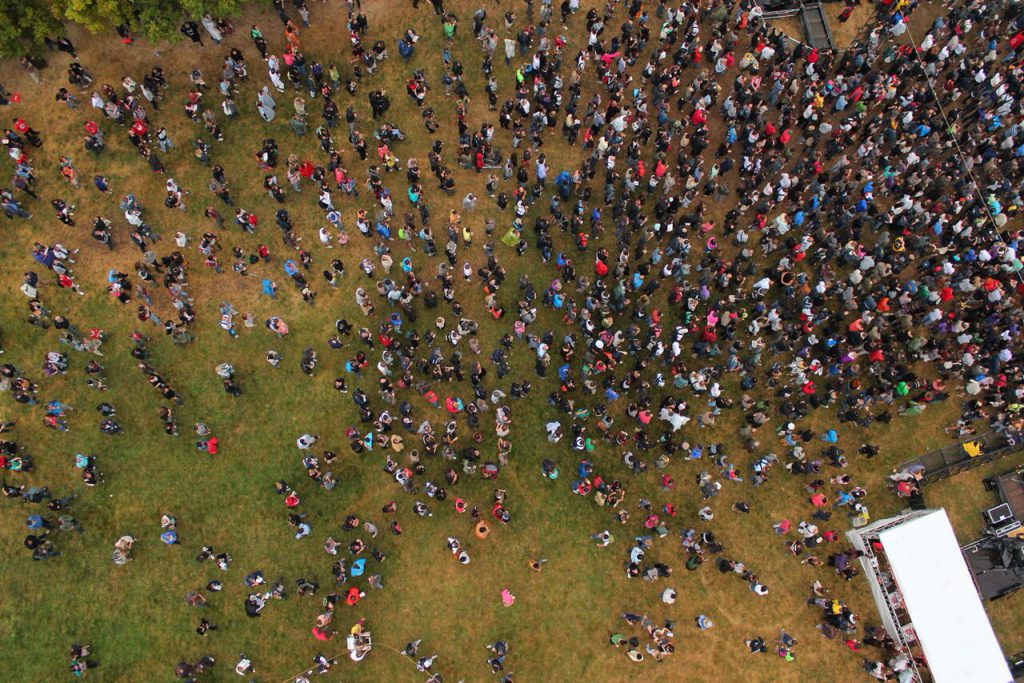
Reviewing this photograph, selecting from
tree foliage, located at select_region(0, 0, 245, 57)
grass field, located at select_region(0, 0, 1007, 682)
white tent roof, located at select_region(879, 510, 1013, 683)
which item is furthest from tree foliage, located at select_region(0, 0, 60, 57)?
white tent roof, located at select_region(879, 510, 1013, 683)

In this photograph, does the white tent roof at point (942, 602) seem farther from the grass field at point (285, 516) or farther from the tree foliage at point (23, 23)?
the tree foliage at point (23, 23)

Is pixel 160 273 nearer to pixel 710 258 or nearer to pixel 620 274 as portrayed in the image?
A: pixel 620 274

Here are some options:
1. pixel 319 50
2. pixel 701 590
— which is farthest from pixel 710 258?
pixel 319 50

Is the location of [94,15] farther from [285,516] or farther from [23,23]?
[285,516]

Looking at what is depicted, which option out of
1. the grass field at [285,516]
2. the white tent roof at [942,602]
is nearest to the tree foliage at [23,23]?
the grass field at [285,516]

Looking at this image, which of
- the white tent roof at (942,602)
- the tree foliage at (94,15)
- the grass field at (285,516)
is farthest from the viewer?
the tree foliage at (94,15)

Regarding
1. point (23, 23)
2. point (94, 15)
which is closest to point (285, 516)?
point (94, 15)
